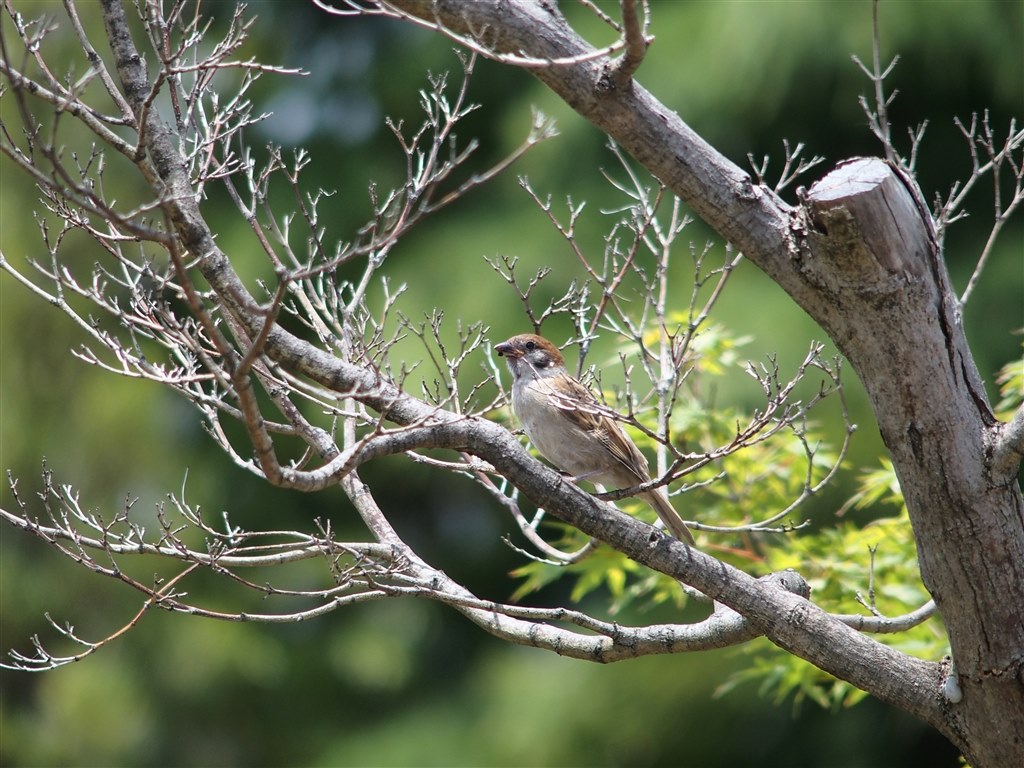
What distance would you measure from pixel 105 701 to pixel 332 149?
18.5 ft

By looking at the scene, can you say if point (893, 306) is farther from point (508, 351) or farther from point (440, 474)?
point (440, 474)

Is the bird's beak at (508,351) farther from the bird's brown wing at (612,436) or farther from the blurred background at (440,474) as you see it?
the blurred background at (440,474)

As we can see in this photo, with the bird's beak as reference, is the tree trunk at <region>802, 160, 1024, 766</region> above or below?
below

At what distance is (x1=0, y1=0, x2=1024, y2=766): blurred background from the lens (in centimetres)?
873

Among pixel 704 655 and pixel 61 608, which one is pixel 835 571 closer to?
pixel 704 655

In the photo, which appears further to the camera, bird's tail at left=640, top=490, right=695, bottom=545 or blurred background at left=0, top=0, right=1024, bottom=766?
blurred background at left=0, top=0, right=1024, bottom=766

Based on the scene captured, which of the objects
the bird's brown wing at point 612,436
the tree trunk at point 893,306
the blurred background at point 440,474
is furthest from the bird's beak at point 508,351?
the blurred background at point 440,474

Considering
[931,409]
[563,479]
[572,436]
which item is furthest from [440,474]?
[931,409]


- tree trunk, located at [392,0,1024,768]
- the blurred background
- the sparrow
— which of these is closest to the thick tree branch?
tree trunk, located at [392,0,1024,768]

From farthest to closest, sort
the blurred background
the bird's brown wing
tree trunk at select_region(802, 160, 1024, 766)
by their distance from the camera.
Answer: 1. the blurred background
2. the bird's brown wing
3. tree trunk at select_region(802, 160, 1024, 766)

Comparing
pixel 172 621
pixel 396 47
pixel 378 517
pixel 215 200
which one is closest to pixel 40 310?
pixel 215 200

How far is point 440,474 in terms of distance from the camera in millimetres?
11609

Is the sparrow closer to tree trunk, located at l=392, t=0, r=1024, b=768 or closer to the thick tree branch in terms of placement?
the thick tree branch

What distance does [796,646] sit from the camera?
10.3 feet
